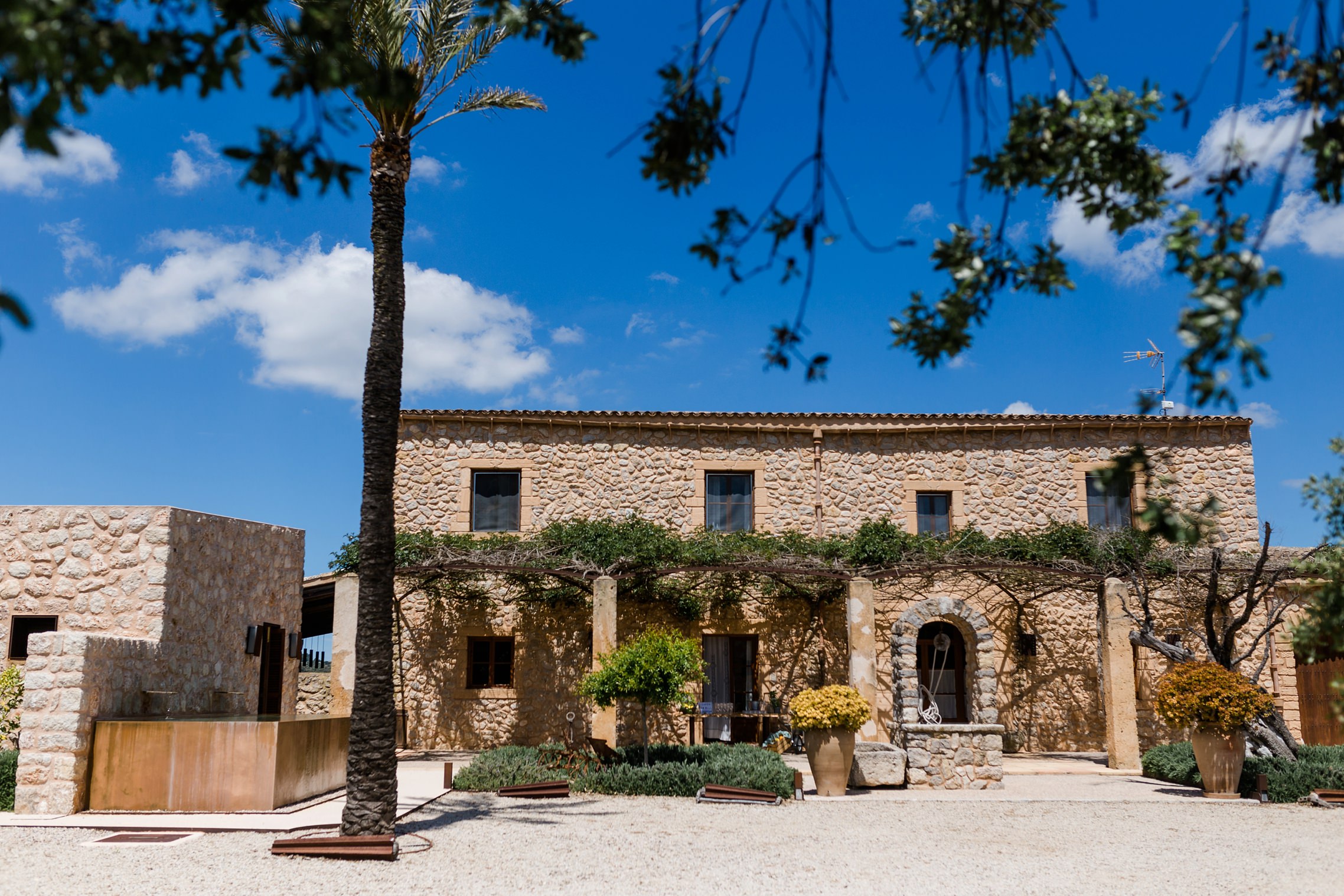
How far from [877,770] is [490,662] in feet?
22.9

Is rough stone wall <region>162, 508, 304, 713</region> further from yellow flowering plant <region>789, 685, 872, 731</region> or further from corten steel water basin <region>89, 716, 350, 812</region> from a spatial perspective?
yellow flowering plant <region>789, 685, 872, 731</region>

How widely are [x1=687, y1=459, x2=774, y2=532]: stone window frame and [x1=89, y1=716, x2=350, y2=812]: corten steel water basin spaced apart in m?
9.15

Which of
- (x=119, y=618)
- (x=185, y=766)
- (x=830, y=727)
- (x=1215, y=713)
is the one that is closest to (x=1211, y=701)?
(x=1215, y=713)

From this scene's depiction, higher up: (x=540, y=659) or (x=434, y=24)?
(x=434, y=24)

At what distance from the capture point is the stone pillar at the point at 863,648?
1420cm

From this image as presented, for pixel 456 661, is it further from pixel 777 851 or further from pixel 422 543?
pixel 777 851

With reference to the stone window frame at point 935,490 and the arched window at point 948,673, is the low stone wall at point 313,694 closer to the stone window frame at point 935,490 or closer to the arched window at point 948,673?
the arched window at point 948,673

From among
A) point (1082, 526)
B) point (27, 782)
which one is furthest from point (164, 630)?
point (1082, 526)

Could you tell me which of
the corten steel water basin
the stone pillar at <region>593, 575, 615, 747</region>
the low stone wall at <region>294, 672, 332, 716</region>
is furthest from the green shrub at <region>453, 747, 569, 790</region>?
the low stone wall at <region>294, 672, 332, 716</region>

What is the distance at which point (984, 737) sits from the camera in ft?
41.0

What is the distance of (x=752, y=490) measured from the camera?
58.2ft

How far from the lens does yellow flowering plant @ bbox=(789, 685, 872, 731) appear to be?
11266 millimetres

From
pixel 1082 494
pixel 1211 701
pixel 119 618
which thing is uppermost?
pixel 1082 494

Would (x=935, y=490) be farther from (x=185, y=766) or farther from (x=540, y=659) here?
(x=185, y=766)
